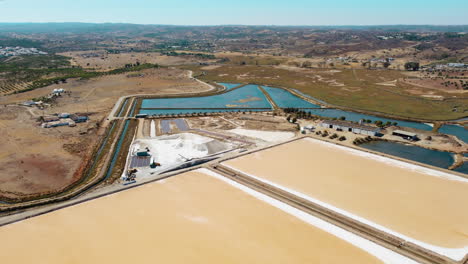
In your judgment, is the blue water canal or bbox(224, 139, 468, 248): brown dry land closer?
bbox(224, 139, 468, 248): brown dry land

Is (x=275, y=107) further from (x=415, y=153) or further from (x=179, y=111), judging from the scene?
(x=415, y=153)

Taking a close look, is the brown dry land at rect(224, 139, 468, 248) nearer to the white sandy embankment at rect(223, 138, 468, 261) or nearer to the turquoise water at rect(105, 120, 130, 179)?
the white sandy embankment at rect(223, 138, 468, 261)

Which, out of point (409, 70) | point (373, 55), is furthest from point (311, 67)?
point (373, 55)

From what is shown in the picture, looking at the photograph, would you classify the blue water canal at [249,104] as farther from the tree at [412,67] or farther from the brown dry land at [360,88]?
the tree at [412,67]

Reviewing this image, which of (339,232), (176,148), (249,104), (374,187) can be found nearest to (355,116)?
(249,104)

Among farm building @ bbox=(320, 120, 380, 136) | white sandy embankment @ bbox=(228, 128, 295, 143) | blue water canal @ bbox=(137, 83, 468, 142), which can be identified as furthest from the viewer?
blue water canal @ bbox=(137, 83, 468, 142)

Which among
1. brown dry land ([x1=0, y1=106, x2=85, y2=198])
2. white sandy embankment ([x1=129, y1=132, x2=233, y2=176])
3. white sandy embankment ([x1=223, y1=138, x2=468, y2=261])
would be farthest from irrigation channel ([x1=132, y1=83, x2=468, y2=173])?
brown dry land ([x1=0, y1=106, x2=85, y2=198])
